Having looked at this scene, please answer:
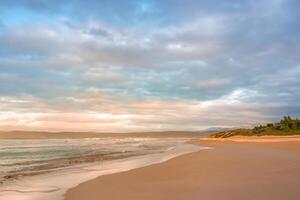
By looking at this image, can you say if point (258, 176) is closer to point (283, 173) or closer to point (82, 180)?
point (283, 173)

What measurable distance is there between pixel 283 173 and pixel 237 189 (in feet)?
12.9

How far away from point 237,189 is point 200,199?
1.65 meters

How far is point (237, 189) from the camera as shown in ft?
33.8

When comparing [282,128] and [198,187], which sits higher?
[282,128]

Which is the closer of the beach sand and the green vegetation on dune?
the beach sand

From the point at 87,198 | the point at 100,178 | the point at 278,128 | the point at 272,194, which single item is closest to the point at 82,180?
the point at 100,178

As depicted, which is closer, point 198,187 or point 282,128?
point 198,187

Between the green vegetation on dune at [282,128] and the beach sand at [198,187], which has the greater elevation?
the green vegetation on dune at [282,128]

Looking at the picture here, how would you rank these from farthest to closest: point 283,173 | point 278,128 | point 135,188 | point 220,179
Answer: point 278,128 < point 283,173 < point 220,179 < point 135,188

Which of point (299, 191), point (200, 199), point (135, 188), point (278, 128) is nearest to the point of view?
point (200, 199)

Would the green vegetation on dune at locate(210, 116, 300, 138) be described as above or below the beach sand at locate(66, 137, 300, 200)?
above

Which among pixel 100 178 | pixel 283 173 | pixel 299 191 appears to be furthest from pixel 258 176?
pixel 100 178

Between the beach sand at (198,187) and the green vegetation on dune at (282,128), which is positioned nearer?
the beach sand at (198,187)

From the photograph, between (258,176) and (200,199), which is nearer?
(200,199)
